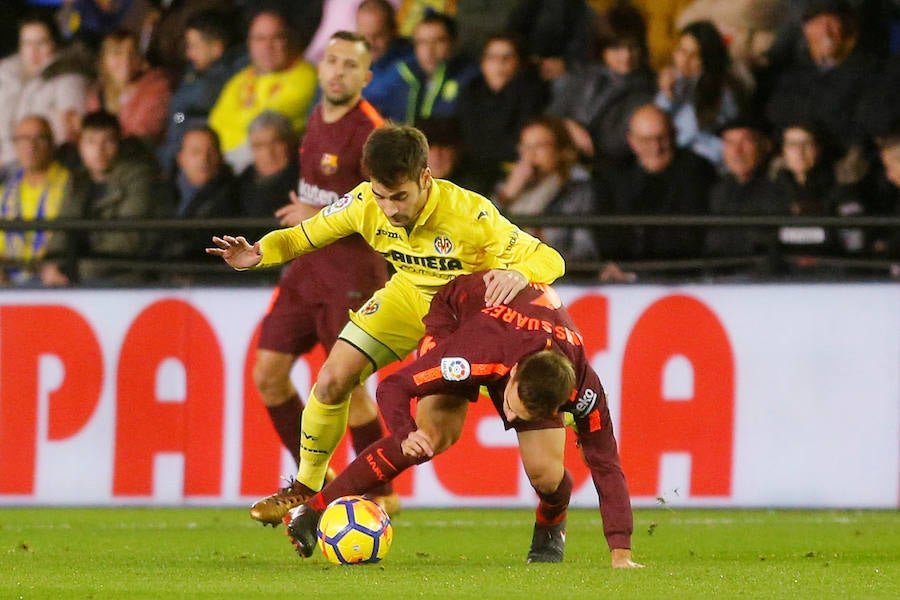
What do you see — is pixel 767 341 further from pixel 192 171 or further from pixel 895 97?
pixel 192 171

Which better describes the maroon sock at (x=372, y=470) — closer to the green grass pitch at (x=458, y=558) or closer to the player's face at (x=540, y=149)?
the green grass pitch at (x=458, y=558)

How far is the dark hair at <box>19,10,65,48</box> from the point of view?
13.1 m

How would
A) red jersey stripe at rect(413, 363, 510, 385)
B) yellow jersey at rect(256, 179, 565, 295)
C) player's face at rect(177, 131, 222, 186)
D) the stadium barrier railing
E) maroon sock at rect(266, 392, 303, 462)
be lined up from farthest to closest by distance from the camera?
1. player's face at rect(177, 131, 222, 186)
2. the stadium barrier railing
3. maroon sock at rect(266, 392, 303, 462)
4. yellow jersey at rect(256, 179, 565, 295)
5. red jersey stripe at rect(413, 363, 510, 385)

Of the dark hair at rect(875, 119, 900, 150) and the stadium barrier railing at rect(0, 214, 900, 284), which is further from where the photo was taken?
the dark hair at rect(875, 119, 900, 150)

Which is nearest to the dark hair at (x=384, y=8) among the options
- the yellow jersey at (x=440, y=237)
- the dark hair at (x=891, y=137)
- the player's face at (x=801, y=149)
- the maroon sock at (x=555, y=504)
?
the player's face at (x=801, y=149)

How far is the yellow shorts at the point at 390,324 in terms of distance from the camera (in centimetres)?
744

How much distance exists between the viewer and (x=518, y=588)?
225 inches

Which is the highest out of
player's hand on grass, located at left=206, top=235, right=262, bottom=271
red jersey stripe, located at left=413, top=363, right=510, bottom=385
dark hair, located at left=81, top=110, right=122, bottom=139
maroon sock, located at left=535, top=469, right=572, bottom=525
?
dark hair, located at left=81, top=110, right=122, bottom=139

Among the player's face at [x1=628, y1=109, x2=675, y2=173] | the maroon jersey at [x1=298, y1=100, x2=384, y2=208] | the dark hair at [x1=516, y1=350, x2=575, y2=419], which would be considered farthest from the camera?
the player's face at [x1=628, y1=109, x2=675, y2=173]

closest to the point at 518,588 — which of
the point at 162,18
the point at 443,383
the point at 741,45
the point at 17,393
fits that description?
the point at 443,383

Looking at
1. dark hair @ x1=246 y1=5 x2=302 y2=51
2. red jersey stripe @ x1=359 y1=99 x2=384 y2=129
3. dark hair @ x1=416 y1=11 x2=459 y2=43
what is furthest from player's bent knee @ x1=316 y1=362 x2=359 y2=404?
dark hair @ x1=246 y1=5 x2=302 y2=51

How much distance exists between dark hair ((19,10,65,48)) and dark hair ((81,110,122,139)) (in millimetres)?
1375

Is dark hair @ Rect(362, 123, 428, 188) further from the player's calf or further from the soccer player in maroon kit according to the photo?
the player's calf

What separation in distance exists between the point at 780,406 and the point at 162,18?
5.89 metres
